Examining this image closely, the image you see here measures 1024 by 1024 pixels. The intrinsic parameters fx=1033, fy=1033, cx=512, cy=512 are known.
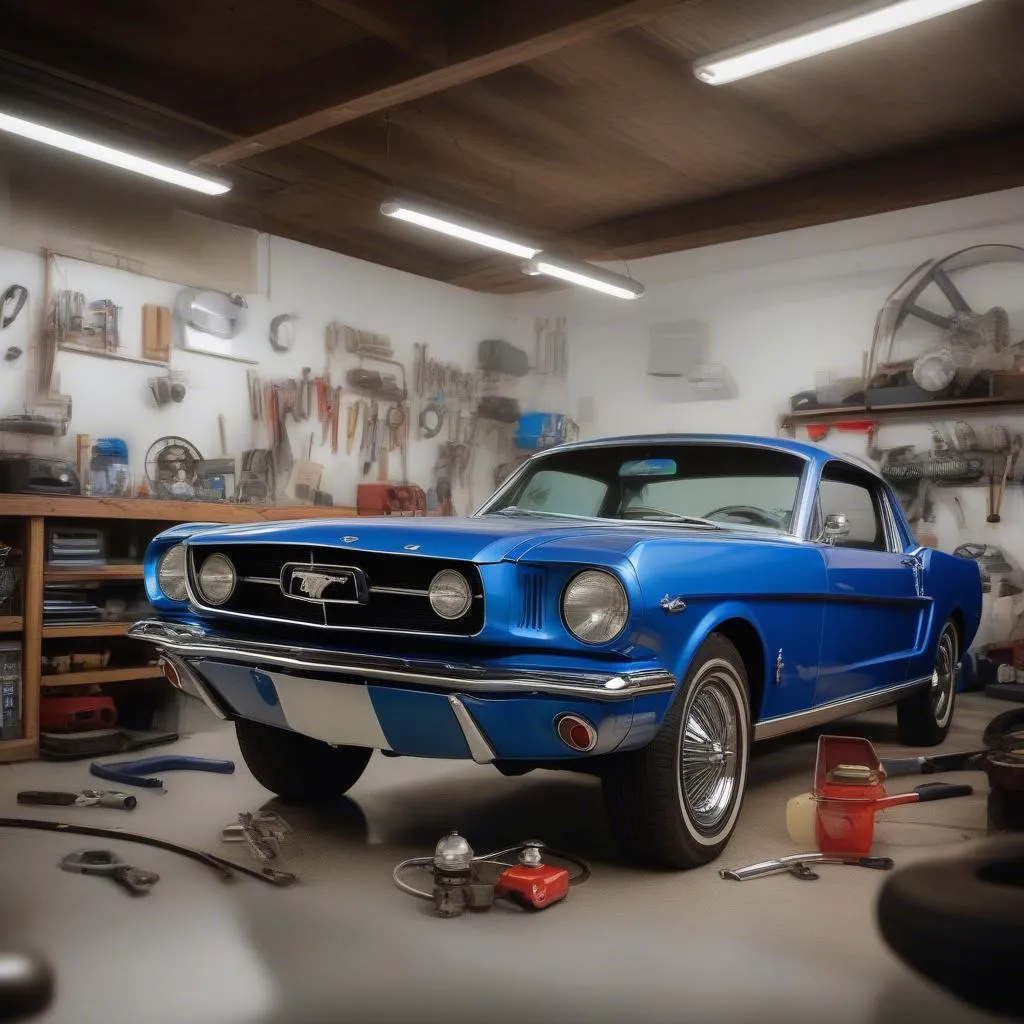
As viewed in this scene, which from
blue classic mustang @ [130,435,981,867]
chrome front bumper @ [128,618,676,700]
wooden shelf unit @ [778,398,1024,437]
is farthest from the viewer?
wooden shelf unit @ [778,398,1024,437]

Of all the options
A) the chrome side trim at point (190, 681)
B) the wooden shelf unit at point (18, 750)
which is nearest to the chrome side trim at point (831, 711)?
the chrome side trim at point (190, 681)

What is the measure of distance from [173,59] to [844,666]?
491cm

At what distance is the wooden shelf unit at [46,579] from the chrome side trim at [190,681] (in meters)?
1.82

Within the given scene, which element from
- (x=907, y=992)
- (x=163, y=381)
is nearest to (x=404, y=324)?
(x=163, y=381)

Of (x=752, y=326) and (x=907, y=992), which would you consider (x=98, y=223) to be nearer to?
(x=752, y=326)

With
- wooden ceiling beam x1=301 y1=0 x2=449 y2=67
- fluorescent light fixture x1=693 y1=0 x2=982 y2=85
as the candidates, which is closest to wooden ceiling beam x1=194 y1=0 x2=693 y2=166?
wooden ceiling beam x1=301 y1=0 x2=449 y2=67

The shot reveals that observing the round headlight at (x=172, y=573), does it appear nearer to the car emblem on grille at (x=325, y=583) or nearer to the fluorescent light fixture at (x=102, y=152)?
the car emblem on grille at (x=325, y=583)

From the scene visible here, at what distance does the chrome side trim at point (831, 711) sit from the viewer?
316 centimetres

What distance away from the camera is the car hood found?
Result: 2.56 metres

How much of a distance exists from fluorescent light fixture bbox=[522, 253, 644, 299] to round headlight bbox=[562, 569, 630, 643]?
5.40 m

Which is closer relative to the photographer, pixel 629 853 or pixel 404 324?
pixel 629 853

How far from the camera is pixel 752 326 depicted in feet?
29.0

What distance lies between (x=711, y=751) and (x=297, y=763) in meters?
1.42

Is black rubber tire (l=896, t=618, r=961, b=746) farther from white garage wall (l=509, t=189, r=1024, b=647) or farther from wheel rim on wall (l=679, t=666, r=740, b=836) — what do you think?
white garage wall (l=509, t=189, r=1024, b=647)
